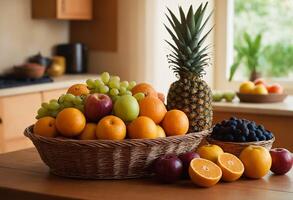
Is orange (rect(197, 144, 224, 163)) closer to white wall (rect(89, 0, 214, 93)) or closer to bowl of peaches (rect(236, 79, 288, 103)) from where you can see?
bowl of peaches (rect(236, 79, 288, 103))

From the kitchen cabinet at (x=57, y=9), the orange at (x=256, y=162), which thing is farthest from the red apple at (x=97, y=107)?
the kitchen cabinet at (x=57, y=9)

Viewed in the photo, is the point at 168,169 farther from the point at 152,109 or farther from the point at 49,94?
the point at 49,94

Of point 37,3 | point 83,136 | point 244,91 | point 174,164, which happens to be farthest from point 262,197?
point 37,3

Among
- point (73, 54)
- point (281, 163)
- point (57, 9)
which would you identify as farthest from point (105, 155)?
point (73, 54)

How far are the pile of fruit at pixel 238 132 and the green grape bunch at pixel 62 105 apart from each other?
48 cm

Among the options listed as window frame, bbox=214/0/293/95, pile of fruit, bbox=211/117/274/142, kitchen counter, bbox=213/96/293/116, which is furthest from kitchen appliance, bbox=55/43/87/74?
pile of fruit, bbox=211/117/274/142

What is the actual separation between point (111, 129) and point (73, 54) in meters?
3.61

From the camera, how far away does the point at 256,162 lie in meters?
1.98

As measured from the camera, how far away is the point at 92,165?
1949 millimetres

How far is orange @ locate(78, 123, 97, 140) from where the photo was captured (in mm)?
1968

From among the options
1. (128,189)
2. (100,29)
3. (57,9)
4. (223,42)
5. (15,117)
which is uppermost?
(57,9)

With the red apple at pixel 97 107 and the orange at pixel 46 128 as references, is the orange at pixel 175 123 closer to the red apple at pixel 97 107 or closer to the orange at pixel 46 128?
the red apple at pixel 97 107

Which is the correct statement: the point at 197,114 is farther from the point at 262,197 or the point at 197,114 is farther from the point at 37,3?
the point at 37,3

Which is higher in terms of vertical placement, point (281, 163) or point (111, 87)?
point (111, 87)
